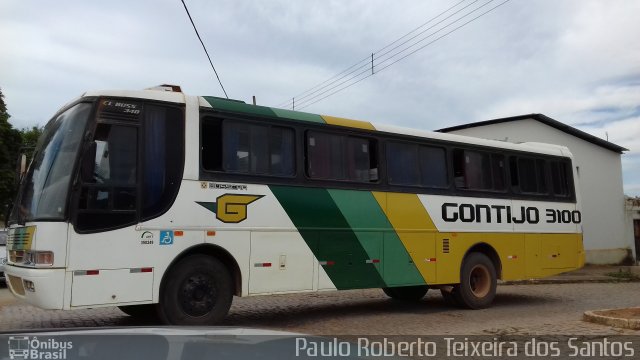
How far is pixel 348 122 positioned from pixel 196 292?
3799 millimetres

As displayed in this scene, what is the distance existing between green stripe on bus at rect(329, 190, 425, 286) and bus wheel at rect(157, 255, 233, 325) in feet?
7.51

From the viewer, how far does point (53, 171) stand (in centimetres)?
701

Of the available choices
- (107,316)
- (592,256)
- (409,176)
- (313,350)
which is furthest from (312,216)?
(592,256)

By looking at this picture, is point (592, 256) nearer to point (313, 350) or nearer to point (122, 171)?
point (122, 171)

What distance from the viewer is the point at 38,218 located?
676 cm

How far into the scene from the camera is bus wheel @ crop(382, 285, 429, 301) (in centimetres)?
1183

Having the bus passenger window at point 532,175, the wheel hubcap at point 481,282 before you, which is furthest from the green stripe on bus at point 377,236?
the bus passenger window at point 532,175

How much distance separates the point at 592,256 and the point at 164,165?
1808 centimetres

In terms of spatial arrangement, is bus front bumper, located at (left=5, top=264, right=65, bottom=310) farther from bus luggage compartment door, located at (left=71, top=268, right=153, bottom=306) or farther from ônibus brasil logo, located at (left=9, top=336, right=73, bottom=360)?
ônibus brasil logo, located at (left=9, top=336, right=73, bottom=360)

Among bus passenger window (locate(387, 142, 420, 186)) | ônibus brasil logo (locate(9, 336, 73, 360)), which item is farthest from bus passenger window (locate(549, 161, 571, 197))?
ônibus brasil logo (locate(9, 336, 73, 360))

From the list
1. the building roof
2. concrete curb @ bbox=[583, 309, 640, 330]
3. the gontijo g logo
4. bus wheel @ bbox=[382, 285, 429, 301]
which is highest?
the building roof

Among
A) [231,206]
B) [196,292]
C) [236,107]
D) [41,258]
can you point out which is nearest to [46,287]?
[41,258]

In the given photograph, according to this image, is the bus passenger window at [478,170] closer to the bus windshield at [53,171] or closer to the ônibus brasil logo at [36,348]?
the bus windshield at [53,171]

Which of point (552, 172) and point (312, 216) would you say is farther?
point (552, 172)
